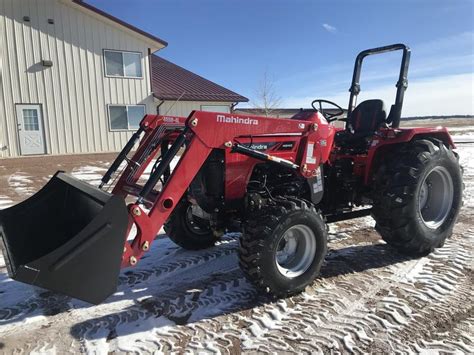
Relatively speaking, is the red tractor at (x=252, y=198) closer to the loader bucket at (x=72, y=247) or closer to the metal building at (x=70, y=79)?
the loader bucket at (x=72, y=247)

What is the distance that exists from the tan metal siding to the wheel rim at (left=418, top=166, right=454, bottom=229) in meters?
13.8

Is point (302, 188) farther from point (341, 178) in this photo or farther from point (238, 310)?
point (238, 310)

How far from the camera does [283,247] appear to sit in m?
3.49

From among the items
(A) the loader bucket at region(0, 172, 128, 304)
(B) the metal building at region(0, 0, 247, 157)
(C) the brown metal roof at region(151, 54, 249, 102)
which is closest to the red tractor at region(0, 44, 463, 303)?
(A) the loader bucket at region(0, 172, 128, 304)

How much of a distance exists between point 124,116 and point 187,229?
13.1 m

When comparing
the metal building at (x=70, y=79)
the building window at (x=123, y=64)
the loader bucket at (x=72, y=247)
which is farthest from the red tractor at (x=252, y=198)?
the building window at (x=123, y=64)

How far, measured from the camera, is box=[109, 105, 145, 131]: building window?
637 inches

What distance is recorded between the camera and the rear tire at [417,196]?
3840 mm

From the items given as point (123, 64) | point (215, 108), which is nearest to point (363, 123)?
point (123, 64)

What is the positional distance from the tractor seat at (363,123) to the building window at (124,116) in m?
13.1

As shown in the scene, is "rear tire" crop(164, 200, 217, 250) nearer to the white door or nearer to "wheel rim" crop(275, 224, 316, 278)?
"wheel rim" crop(275, 224, 316, 278)

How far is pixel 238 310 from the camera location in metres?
3.06

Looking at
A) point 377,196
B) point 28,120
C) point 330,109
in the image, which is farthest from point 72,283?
point 28,120

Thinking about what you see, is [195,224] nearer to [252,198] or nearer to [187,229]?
[187,229]
